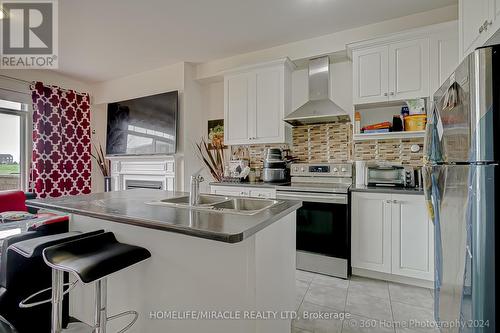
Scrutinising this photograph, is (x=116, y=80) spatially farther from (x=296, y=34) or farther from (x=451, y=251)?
(x=451, y=251)

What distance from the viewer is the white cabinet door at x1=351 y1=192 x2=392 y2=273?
90.3 inches

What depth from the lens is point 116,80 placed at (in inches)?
174

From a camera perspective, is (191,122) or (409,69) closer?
(409,69)

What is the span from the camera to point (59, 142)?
13.1 feet

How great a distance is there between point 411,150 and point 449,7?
142cm

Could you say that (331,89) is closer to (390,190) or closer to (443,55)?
(443,55)

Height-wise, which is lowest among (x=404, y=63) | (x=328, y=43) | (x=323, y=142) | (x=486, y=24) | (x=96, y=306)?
(x=96, y=306)

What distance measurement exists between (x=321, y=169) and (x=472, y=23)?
70.4 inches

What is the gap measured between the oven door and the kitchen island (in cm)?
101

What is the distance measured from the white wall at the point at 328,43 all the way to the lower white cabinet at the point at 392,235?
1.77 meters

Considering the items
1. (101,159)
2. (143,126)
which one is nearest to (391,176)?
(143,126)

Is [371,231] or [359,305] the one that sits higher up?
[371,231]

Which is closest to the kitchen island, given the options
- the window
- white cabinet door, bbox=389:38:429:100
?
white cabinet door, bbox=389:38:429:100

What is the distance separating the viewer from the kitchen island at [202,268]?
105 cm
